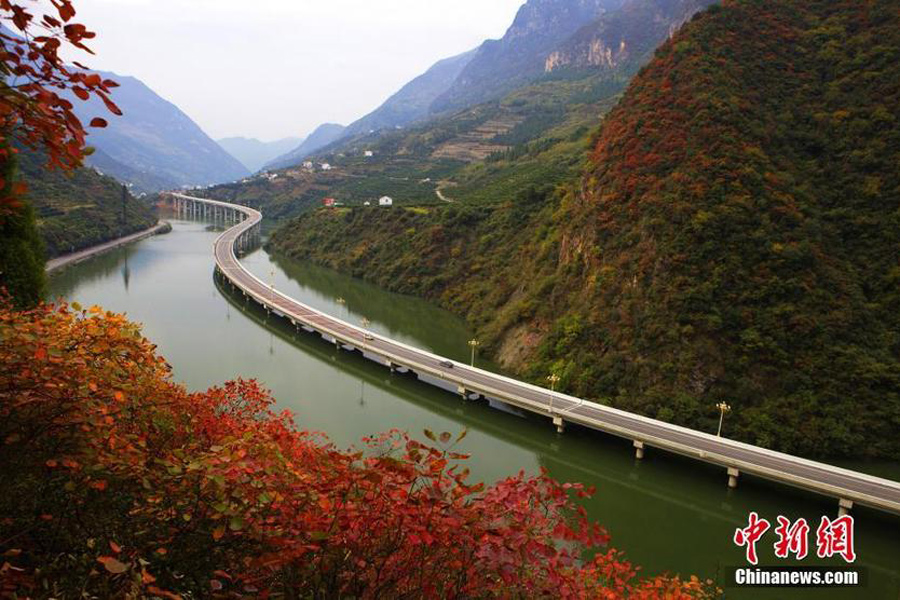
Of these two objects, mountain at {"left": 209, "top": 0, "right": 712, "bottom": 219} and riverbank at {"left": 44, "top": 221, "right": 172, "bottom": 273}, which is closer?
riverbank at {"left": 44, "top": 221, "right": 172, "bottom": 273}

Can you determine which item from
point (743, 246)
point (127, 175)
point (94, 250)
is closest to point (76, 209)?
point (94, 250)

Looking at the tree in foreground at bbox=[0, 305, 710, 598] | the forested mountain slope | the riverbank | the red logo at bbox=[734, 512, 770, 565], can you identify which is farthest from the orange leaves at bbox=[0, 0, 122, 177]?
the riverbank

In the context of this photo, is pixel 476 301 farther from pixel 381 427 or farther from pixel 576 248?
pixel 381 427

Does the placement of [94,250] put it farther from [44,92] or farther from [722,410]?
[44,92]

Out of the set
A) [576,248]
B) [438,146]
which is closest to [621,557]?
[576,248]

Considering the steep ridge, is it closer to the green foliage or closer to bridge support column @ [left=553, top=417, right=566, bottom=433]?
bridge support column @ [left=553, top=417, right=566, bottom=433]

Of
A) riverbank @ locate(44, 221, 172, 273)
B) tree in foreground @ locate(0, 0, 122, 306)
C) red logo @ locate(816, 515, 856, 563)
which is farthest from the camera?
riverbank @ locate(44, 221, 172, 273)

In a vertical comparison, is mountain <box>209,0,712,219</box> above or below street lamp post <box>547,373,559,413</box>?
above

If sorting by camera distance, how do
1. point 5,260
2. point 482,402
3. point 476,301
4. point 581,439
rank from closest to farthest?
point 5,260 → point 581,439 → point 482,402 → point 476,301

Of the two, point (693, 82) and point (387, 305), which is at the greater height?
point (693, 82)
